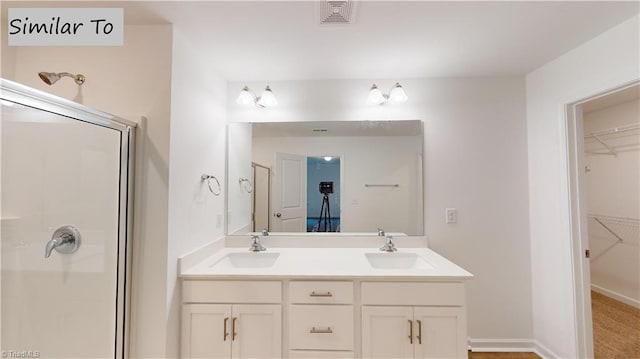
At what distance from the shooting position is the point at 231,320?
1.56 metres

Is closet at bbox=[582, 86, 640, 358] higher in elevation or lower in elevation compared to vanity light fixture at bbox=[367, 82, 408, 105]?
lower

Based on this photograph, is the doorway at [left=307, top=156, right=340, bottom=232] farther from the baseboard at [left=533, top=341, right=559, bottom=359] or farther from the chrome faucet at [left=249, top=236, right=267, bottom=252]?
the baseboard at [left=533, top=341, right=559, bottom=359]

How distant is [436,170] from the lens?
7.34 ft

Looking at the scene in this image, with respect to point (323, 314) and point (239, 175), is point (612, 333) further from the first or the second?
point (239, 175)

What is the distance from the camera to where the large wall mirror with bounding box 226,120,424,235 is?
7.42 feet

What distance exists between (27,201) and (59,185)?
124 millimetres

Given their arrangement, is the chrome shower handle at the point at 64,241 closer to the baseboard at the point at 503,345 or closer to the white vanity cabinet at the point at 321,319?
the white vanity cabinet at the point at 321,319

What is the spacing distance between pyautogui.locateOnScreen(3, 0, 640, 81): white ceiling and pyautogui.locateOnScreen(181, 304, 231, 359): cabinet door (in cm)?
162

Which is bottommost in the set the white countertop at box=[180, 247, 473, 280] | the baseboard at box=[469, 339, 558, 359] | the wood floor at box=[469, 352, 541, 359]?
the wood floor at box=[469, 352, 541, 359]

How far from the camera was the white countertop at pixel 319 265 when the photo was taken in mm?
1569

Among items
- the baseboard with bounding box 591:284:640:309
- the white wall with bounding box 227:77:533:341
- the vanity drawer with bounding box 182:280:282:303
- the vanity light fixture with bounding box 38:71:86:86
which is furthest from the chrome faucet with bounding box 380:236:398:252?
A: the baseboard with bounding box 591:284:640:309

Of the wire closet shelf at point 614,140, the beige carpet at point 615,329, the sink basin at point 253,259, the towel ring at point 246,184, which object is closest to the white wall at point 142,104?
the sink basin at point 253,259

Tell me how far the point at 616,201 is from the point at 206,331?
443cm

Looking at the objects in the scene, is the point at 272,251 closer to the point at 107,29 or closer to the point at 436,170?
the point at 436,170
